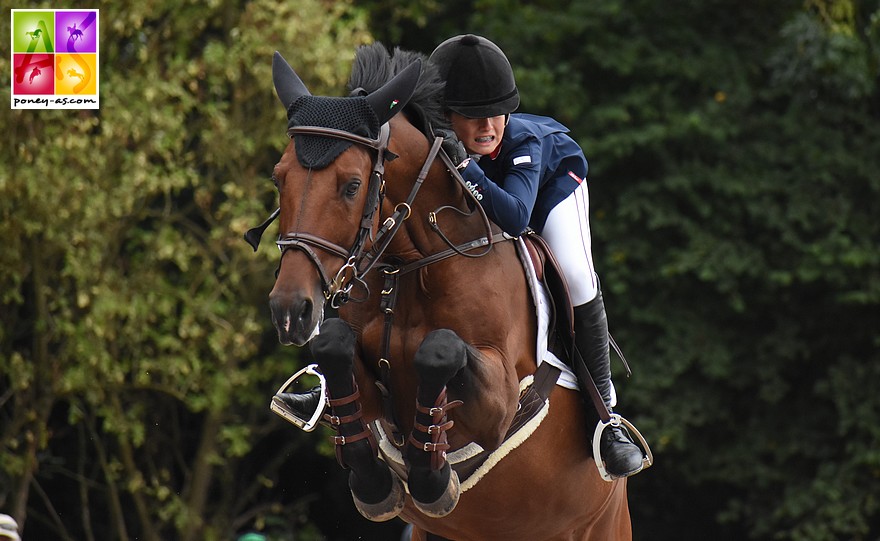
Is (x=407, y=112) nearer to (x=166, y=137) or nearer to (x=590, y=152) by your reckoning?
(x=166, y=137)

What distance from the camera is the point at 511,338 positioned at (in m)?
4.49

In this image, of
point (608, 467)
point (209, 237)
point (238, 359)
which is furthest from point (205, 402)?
point (608, 467)

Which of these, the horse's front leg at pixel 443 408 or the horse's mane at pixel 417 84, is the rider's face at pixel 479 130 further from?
the horse's front leg at pixel 443 408

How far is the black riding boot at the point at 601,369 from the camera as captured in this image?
→ 498 cm

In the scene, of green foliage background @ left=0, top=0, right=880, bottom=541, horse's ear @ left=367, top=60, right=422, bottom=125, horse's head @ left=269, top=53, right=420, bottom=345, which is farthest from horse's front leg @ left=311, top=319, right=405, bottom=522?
green foliage background @ left=0, top=0, right=880, bottom=541

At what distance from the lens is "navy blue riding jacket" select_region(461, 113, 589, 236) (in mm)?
4352

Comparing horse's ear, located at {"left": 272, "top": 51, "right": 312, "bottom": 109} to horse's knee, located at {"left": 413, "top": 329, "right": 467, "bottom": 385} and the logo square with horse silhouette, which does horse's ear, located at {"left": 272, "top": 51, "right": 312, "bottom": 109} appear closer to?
horse's knee, located at {"left": 413, "top": 329, "right": 467, "bottom": 385}

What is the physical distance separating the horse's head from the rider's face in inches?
20.9

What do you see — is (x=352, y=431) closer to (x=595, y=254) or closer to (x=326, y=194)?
(x=326, y=194)

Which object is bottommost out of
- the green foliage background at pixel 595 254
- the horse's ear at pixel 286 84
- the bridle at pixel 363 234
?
the green foliage background at pixel 595 254

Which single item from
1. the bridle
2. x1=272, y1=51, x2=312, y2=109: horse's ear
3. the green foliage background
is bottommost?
the green foliage background

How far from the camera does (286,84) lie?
4133 mm

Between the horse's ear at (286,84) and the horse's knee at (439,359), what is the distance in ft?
3.09

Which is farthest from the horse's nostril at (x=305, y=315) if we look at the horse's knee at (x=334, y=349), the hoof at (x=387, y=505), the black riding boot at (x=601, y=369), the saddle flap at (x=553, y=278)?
the black riding boot at (x=601, y=369)
